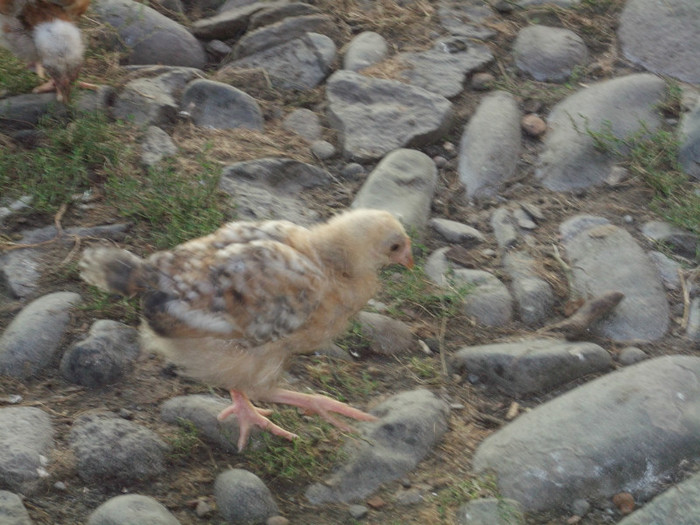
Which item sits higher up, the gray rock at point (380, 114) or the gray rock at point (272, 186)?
the gray rock at point (380, 114)

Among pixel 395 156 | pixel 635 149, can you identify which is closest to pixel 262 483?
pixel 395 156

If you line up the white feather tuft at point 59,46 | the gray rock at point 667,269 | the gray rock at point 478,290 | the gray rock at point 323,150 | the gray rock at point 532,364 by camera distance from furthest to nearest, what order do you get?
the gray rock at point 323,150 < the white feather tuft at point 59,46 < the gray rock at point 667,269 < the gray rock at point 478,290 < the gray rock at point 532,364

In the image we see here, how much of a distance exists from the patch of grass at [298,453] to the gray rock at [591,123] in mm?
2355

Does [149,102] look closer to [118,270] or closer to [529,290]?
[118,270]

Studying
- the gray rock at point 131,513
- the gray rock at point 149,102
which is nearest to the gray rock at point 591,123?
the gray rock at point 149,102

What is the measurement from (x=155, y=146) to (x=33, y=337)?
5.57 feet

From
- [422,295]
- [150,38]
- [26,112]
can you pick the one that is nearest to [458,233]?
[422,295]

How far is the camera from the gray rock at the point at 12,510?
347 cm

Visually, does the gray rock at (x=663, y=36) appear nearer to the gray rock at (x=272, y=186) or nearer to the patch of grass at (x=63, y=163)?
the gray rock at (x=272, y=186)

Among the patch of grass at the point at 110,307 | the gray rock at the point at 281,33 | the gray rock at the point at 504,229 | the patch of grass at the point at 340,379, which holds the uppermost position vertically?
the gray rock at the point at 281,33

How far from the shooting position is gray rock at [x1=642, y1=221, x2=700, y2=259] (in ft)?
17.2

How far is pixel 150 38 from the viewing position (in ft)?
21.1

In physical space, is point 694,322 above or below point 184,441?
below

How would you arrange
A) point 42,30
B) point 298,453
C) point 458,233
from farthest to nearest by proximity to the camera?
point 42,30 < point 458,233 < point 298,453
